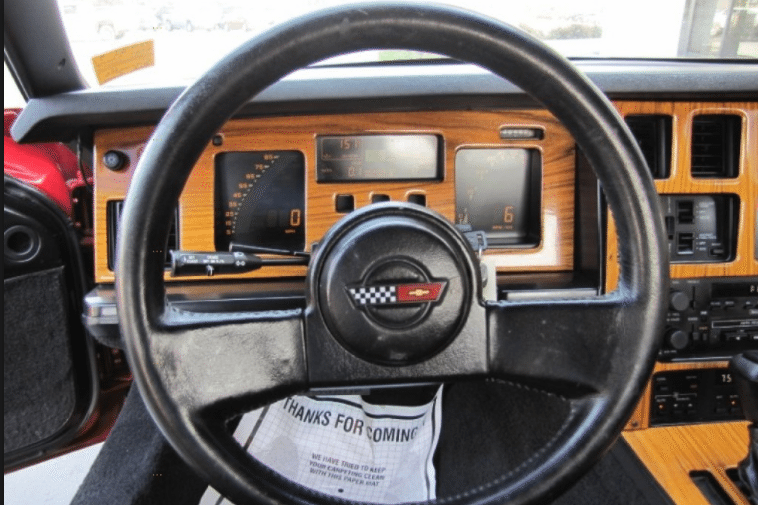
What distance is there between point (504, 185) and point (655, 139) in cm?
30

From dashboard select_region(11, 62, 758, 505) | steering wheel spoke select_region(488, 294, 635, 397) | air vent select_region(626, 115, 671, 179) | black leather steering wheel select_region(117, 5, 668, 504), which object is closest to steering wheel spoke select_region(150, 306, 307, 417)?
black leather steering wheel select_region(117, 5, 668, 504)

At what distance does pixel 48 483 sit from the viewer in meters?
1.71

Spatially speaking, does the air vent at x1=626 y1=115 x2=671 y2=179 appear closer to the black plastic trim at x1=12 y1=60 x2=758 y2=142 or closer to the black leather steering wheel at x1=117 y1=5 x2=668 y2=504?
the black plastic trim at x1=12 y1=60 x2=758 y2=142

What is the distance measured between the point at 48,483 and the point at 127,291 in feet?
4.42

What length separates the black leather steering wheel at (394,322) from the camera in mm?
630

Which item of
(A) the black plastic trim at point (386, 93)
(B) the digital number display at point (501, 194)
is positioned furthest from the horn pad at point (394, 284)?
(B) the digital number display at point (501, 194)

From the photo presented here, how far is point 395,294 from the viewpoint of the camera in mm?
738

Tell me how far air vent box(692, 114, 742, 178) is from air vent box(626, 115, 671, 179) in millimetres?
71

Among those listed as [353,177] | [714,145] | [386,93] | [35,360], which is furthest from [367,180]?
[35,360]

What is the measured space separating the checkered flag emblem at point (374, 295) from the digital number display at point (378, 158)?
24.7 inches

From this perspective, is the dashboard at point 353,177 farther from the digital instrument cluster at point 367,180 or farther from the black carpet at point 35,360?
the black carpet at point 35,360

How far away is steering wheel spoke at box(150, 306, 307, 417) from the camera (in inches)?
26.4

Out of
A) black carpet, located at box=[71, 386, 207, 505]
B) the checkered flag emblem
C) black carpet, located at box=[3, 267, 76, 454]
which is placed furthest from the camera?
black carpet, located at box=[3, 267, 76, 454]

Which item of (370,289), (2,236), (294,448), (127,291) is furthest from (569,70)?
(2,236)
